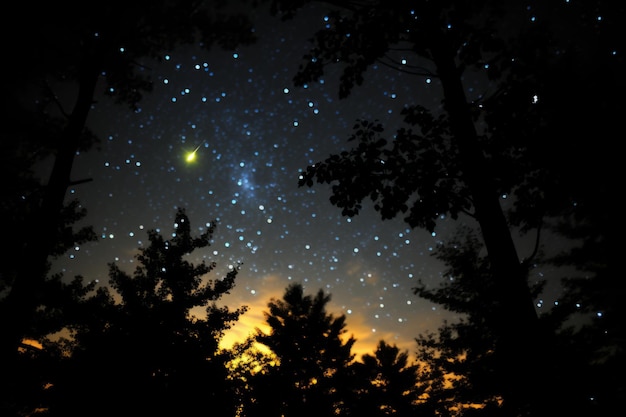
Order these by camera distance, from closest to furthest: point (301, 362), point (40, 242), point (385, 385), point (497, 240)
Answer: point (497, 240), point (40, 242), point (301, 362), point (385, 385)

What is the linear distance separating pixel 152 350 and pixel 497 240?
31.0ft

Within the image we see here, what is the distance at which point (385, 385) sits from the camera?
21.9 meters

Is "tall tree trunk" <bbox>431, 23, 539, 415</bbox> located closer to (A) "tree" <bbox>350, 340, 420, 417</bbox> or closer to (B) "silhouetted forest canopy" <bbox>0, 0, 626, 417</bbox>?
(B) "silhouetted forest canopy" <bbox>0, 0, 626, 417</bbox>

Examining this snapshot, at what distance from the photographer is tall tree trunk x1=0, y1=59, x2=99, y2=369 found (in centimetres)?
402

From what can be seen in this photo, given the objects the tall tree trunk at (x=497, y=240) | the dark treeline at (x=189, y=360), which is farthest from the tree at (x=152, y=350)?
the tall tree trunk at (x=497, y=240)

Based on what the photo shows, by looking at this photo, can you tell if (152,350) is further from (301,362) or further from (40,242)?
(301,362)

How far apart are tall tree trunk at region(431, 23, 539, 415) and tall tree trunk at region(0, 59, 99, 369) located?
5.64m

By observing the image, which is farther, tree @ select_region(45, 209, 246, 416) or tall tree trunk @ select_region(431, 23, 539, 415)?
tree @ select_region(45, 209, 246, 416)

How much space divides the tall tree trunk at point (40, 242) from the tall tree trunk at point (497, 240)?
18.5 ft

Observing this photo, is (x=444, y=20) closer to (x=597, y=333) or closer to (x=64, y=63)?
(x=64, y=63)

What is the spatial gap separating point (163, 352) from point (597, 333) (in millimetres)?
14407

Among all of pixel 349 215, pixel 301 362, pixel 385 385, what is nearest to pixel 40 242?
pixel 349 215

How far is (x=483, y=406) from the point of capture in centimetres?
1145

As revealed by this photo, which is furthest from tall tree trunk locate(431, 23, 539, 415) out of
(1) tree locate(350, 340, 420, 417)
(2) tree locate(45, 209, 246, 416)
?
(1) tree locate(350, 340, 420, 417)
